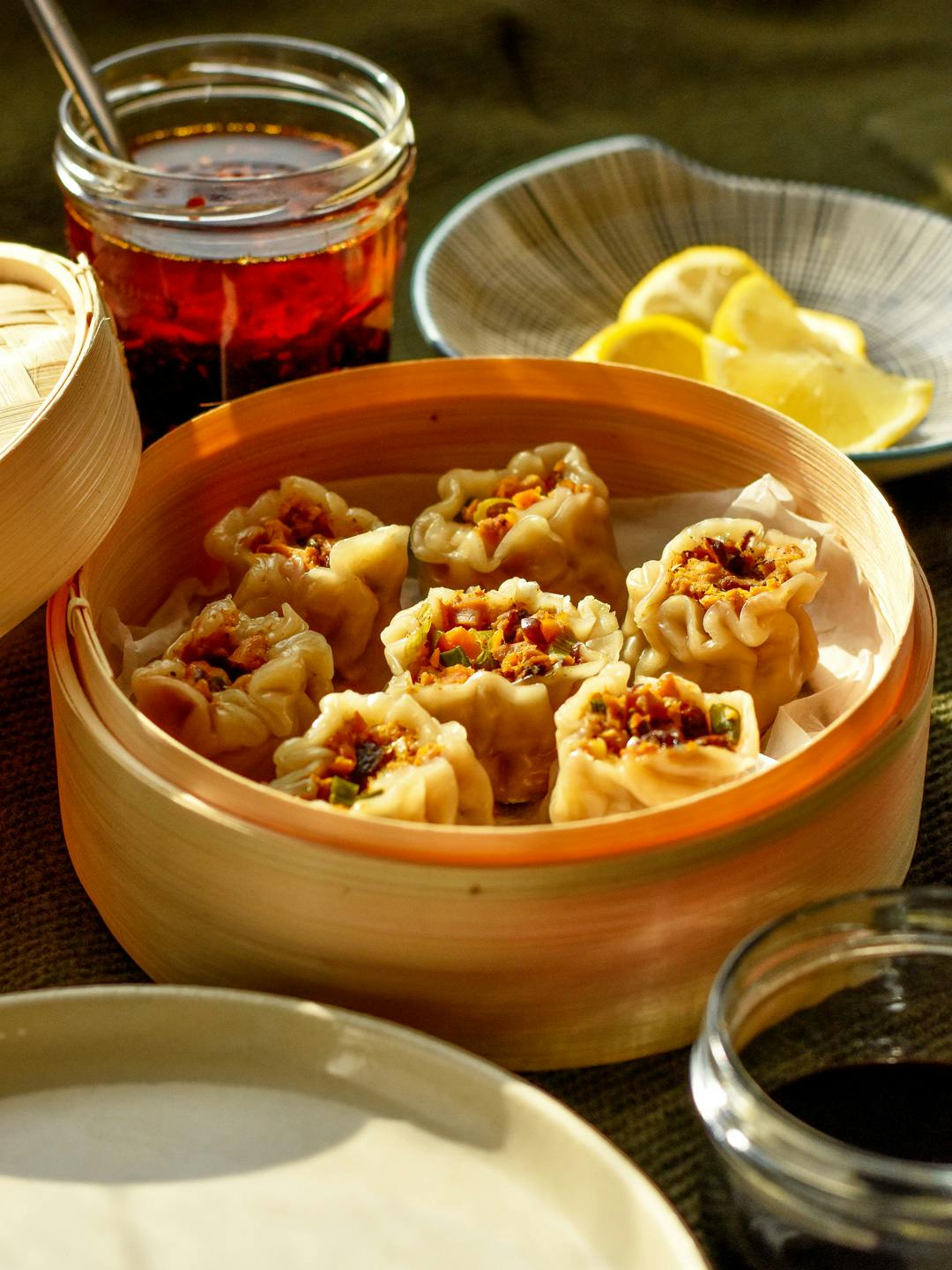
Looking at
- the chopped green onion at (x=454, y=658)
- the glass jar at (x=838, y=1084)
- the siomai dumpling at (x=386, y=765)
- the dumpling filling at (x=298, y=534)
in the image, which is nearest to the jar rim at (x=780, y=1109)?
the glass jar at (x=838, y=1084)

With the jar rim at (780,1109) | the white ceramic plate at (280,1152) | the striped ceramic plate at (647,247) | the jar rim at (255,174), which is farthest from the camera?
the striped ceramic plate at (647,247)

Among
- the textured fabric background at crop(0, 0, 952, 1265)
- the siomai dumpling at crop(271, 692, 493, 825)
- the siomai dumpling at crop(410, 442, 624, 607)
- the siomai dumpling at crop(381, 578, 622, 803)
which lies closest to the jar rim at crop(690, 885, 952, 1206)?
the siomai dumpling at crop(271, 692, 493, 825)

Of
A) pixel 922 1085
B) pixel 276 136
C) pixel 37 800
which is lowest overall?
pixel 37 800

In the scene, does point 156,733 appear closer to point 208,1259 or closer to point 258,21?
point 208,1259

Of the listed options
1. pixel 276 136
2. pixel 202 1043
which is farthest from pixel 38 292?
pixel 202 1043

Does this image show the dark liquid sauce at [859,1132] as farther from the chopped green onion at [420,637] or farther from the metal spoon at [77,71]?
the metal spoon at [77,71]

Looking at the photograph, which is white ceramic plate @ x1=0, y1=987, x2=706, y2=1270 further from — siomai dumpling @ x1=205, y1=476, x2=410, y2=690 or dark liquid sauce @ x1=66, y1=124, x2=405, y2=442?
dark liquid sauce @ x1=66, y1=124, x2=405, y2=442
